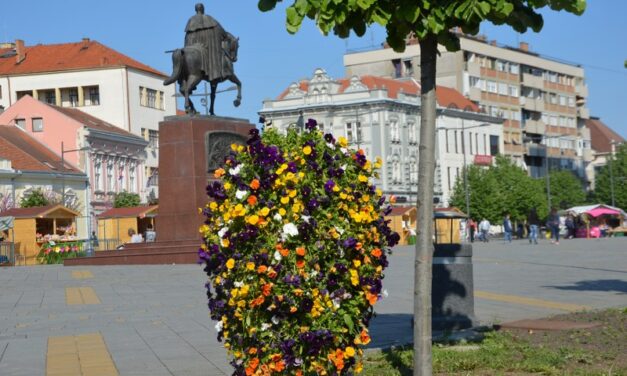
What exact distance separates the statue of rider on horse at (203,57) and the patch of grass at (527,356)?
72.7 ft

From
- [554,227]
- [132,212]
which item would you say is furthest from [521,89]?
[554,227]

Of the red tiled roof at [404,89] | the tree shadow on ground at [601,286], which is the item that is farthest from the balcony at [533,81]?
the tree shadow on ground at [601,286]

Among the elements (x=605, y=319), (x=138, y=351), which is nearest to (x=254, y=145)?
(x=138, y=351)

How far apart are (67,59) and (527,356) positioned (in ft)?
312

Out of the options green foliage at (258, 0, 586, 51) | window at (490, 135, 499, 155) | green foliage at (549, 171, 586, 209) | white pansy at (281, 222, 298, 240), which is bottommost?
white pansy at (281, 222, 298, 240)

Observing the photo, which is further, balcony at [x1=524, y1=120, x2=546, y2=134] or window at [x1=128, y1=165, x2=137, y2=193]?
balcony at [x1=524, y1=120, x2=546, y2=134]

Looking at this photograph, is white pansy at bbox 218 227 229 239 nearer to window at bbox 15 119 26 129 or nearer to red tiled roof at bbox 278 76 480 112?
window at bbox 15 119 26 129

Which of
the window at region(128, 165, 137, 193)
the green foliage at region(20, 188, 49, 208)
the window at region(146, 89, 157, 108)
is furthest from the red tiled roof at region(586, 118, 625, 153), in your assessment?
the green foliage at region(20, 188, 49, 208)

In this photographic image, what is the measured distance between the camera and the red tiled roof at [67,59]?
98.9 metres

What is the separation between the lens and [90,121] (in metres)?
89.9

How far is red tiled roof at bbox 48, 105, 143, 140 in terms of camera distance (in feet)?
288

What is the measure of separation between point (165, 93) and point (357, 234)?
327ft

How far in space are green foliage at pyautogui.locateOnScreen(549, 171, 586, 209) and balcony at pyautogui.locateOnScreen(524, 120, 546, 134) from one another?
768 cm

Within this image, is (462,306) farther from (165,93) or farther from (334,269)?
(165,93)
